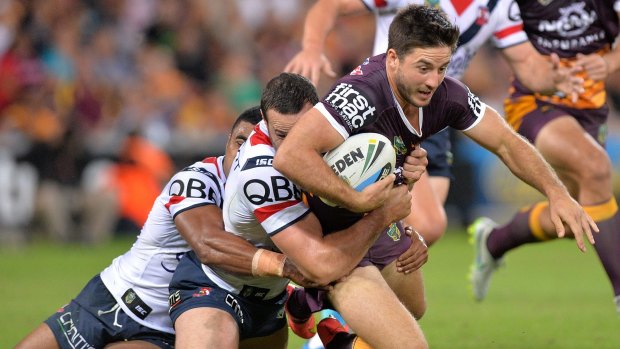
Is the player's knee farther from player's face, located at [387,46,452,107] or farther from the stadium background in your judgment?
the stadium background

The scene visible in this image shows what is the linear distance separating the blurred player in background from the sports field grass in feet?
2.09

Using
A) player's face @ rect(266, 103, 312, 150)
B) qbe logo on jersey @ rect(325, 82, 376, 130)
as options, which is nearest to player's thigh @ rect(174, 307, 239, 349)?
player's face @ rect(266, 103, 312, 150)

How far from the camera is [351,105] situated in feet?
17.5

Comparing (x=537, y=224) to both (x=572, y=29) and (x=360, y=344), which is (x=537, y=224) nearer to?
(x=572, y=29)

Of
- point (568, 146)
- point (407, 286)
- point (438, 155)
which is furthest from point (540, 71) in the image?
point (407, 286)

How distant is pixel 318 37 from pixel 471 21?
1.09 m

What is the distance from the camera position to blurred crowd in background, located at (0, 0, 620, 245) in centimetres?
1391

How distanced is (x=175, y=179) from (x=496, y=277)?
19.5ft

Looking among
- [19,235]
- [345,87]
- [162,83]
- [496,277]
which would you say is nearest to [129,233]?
[19,235]

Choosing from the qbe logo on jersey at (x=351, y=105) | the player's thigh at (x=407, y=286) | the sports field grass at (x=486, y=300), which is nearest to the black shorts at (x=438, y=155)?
the sports field grass at (x=486, y=300)

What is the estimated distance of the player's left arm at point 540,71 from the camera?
692cm

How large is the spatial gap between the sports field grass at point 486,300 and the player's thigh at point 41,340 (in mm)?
1202

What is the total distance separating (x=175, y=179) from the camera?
6.07 meters

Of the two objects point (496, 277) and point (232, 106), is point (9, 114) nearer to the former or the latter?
point (232, 106)
